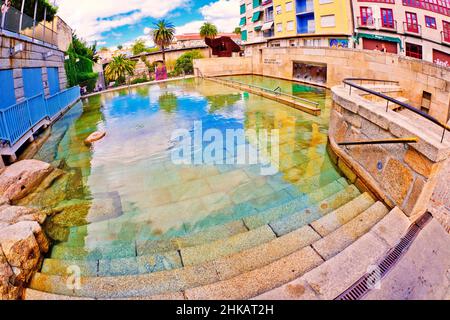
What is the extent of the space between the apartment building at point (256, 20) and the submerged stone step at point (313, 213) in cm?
4107

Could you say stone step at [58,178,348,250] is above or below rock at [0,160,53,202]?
below

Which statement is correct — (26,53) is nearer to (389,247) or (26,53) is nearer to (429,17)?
(389,247)

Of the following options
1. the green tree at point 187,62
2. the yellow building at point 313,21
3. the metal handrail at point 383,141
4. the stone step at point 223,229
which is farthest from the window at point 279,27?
the stone step at point 223,229

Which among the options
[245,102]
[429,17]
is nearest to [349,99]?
[245,102]

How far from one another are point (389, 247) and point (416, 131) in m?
1.91

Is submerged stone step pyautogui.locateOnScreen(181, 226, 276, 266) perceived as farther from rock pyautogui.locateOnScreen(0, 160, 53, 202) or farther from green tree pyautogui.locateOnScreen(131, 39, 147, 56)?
green tree pyautogui.locateOnScreen(131, 39, 147, 56)

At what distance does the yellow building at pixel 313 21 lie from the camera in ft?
89.6

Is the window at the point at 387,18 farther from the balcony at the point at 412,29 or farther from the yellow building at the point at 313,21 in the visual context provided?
the yellow building at the point at 313,21

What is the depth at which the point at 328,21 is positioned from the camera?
28.9 meters

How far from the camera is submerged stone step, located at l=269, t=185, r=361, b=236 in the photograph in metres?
4.35

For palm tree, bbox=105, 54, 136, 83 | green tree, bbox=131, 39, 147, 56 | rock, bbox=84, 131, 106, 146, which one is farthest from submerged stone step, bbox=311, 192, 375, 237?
green tree, bbox=131, 39, 147, 56

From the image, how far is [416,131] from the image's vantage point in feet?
13.2

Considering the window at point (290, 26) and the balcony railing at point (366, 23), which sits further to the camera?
the window at point (290, 26)

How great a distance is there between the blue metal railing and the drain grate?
9058mm
